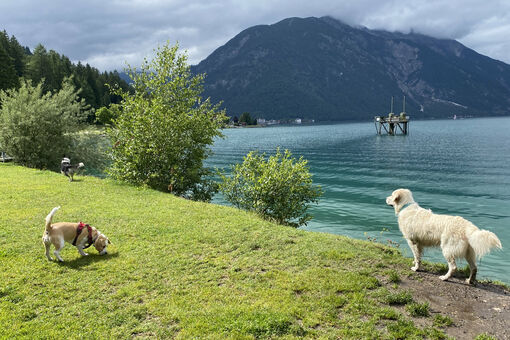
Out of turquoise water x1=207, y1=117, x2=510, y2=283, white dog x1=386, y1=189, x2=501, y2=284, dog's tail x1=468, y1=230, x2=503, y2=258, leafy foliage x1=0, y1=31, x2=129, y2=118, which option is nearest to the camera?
dog's tail x1=468, y1=230, x2=503, y2=258

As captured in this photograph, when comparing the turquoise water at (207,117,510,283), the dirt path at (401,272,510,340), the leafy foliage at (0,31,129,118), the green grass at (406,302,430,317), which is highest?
the leafy foliage at (0,31,129,118)

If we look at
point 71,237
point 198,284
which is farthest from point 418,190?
point 71,237

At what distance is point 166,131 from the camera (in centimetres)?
2383

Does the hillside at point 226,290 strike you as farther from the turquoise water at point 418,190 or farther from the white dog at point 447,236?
the turquoise water at point 418,190

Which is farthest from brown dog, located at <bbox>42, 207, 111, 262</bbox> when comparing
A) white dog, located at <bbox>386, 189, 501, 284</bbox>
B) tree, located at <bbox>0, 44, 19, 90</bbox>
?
tree, located at <bbox>0, 44, 19, 90</bbox>

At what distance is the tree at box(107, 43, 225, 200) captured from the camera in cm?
2359

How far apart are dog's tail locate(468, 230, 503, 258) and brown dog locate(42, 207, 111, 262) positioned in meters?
10.9

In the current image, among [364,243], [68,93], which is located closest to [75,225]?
[364,243]

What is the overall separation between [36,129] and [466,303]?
138 ft

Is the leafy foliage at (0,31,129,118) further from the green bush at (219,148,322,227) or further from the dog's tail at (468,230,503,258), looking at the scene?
the dog's tail at (468,230,503,258)

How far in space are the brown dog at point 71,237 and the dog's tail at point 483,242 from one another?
10.9 meters

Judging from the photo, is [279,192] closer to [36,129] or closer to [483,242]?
[483,242]

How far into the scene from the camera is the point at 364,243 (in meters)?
11.8

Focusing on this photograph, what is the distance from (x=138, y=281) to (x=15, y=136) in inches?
1394
